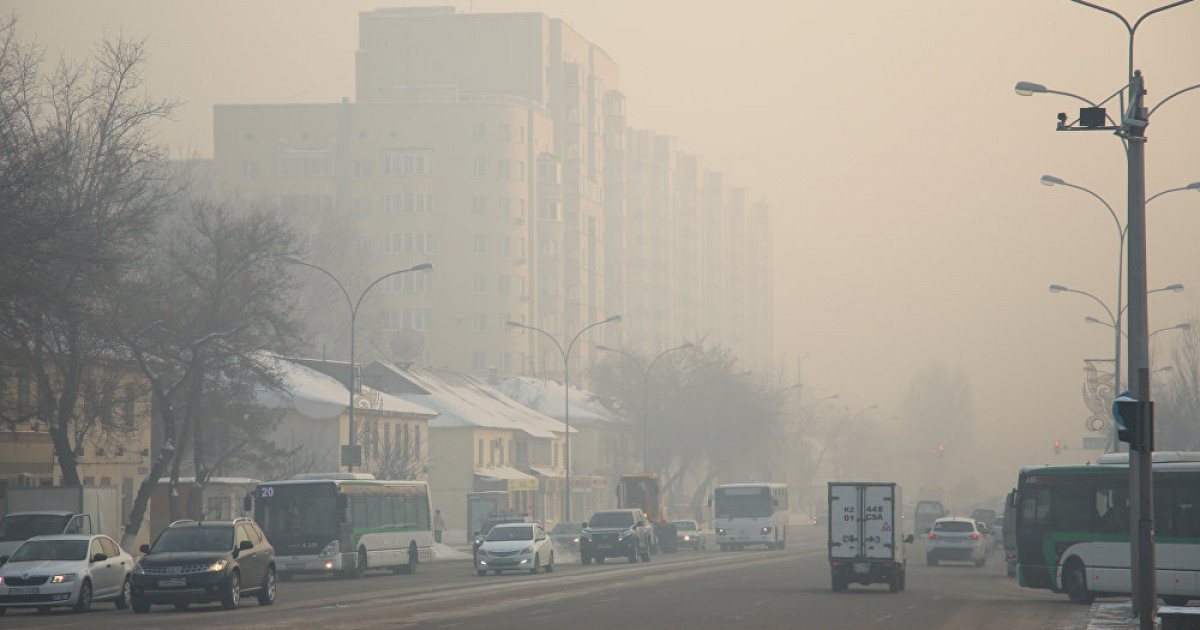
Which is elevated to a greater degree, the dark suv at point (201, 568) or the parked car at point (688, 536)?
the dark suv at point (201, 568)

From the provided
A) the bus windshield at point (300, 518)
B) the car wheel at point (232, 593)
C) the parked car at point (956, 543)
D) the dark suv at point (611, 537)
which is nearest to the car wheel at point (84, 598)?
the car wheel at point (232, 593)

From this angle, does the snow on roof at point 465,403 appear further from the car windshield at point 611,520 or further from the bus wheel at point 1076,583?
the bus wheel at point 1076,583

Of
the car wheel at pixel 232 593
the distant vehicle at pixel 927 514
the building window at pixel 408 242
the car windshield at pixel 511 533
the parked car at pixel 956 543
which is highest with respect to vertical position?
the building window at pixel 408 242

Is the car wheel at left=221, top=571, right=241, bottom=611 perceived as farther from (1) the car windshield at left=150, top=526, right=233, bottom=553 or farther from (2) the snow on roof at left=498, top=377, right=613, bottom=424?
(2) the snow on roof at left=498, top=377, right=613, bottom=424

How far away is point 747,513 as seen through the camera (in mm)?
67812

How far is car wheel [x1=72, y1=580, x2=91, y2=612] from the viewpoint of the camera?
86.4ft

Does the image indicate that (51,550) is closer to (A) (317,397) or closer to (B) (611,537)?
(B) (611,537)

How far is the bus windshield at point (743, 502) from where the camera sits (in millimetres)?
67000

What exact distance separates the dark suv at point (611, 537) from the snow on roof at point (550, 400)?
179 feet

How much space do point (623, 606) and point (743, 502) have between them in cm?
4066

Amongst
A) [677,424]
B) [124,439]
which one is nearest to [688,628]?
[124,439]

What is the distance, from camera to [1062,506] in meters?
31.5

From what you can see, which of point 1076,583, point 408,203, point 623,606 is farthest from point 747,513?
point 408,203

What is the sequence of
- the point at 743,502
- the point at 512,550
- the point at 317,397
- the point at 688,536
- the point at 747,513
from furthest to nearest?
the point at 688,536
the point at 317,397
the point at 747,513
the point at 743,502
the point at 512,550
